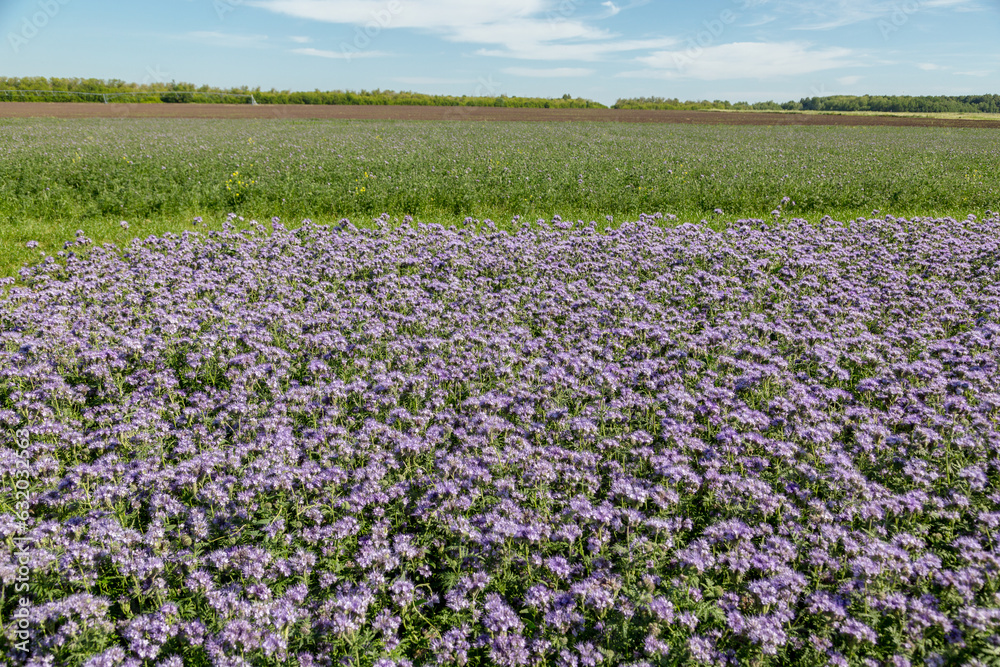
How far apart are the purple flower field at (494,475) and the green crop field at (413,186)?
658cm

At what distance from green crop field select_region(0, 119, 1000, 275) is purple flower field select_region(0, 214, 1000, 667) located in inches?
259

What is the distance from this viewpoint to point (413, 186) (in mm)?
16391

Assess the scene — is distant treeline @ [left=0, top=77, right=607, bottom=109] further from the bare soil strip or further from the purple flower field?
the purple flower field

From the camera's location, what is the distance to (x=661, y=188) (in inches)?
715

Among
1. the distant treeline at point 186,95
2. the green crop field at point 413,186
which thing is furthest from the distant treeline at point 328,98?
the green crop field at point 413,186

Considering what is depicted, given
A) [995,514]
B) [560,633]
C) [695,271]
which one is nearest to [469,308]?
[695,271]

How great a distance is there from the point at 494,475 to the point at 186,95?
97.1 meters

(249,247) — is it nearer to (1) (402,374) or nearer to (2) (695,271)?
(1) (402,374)

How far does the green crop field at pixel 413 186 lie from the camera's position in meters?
14.6

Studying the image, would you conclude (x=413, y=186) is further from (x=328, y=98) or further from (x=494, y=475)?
(x=328, y=98)

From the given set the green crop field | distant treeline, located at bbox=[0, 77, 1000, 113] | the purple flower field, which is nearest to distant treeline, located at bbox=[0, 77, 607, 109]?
distant treeline, located at bbox=[0, 77, 1000, 113]

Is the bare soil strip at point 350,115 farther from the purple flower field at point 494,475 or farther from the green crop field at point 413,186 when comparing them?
the purple flower field at point 494,475

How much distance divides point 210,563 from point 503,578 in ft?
6.78

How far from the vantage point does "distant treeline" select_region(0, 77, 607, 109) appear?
7606 centimetres
